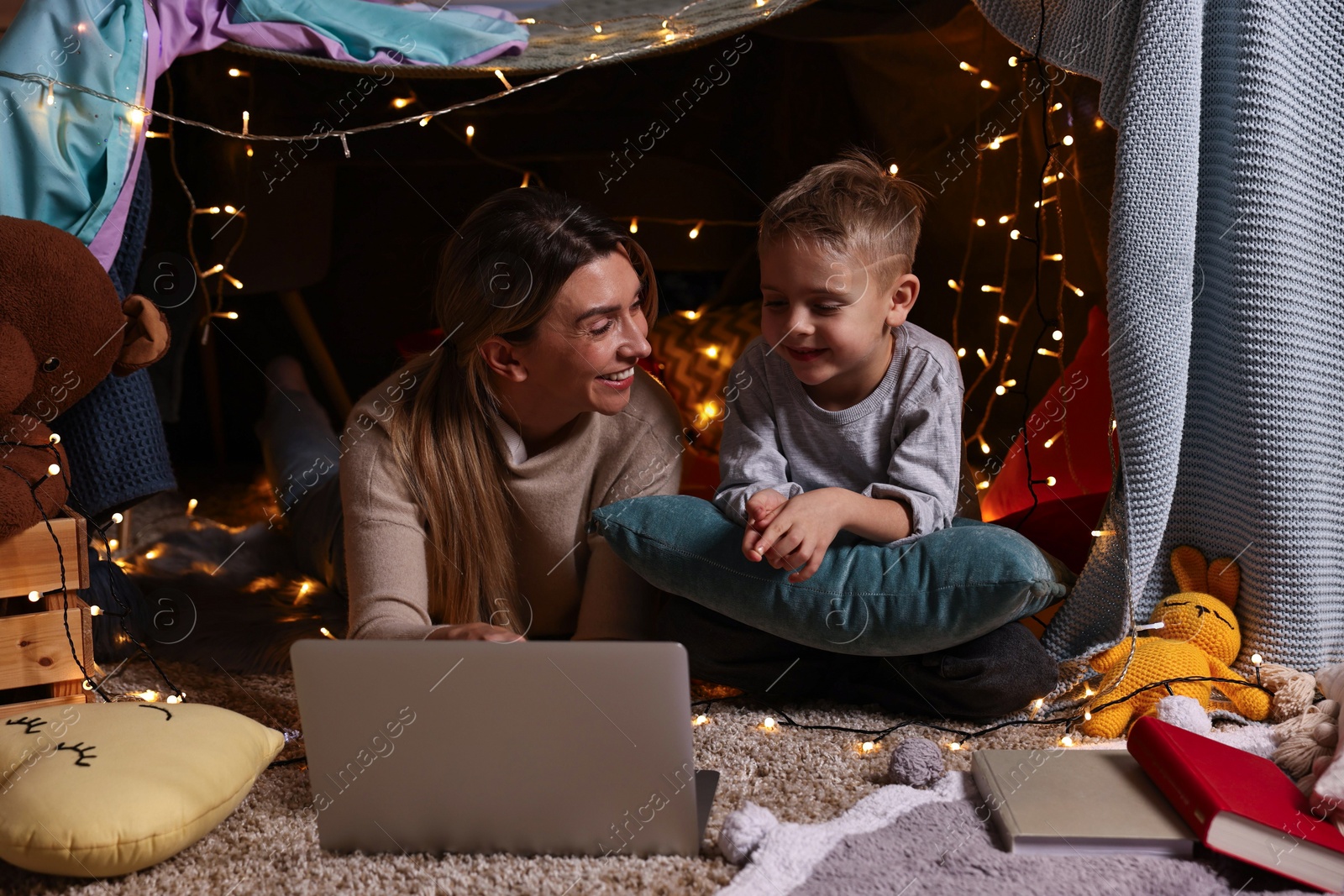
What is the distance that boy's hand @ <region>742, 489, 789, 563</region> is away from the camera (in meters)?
1.05

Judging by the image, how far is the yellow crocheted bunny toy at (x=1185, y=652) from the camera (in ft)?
3.73

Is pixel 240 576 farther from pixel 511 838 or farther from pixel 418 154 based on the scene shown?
pixel 511 838

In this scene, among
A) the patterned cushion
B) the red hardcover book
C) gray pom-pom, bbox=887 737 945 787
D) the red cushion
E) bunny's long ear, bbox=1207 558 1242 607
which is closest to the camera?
the red hardcover book

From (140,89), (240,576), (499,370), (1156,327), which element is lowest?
(240,576)

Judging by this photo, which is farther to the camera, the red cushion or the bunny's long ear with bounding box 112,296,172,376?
the red cushion

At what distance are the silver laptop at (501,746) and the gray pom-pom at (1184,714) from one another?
505 mm

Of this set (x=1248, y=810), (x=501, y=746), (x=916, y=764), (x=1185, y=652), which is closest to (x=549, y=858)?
(x=501, y=746)

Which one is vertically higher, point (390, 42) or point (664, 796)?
point (390, 42)

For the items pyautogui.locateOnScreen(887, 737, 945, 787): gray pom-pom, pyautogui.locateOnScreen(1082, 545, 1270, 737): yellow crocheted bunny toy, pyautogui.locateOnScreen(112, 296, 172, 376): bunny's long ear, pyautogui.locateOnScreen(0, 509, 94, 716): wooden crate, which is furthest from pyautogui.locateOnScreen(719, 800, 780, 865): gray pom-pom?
pyautogui.locateOnScreen(112, 296, 172, 376): bunny's long ear

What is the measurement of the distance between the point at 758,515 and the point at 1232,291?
59 cm

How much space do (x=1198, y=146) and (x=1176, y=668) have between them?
0.57 meters

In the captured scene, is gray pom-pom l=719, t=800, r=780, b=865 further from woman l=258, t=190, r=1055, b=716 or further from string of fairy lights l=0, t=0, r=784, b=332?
string of fairy lights l=0, t=0, r=784, b=332

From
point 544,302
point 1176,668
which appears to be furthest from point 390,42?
point 1176,668

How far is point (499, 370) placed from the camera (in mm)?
1222
